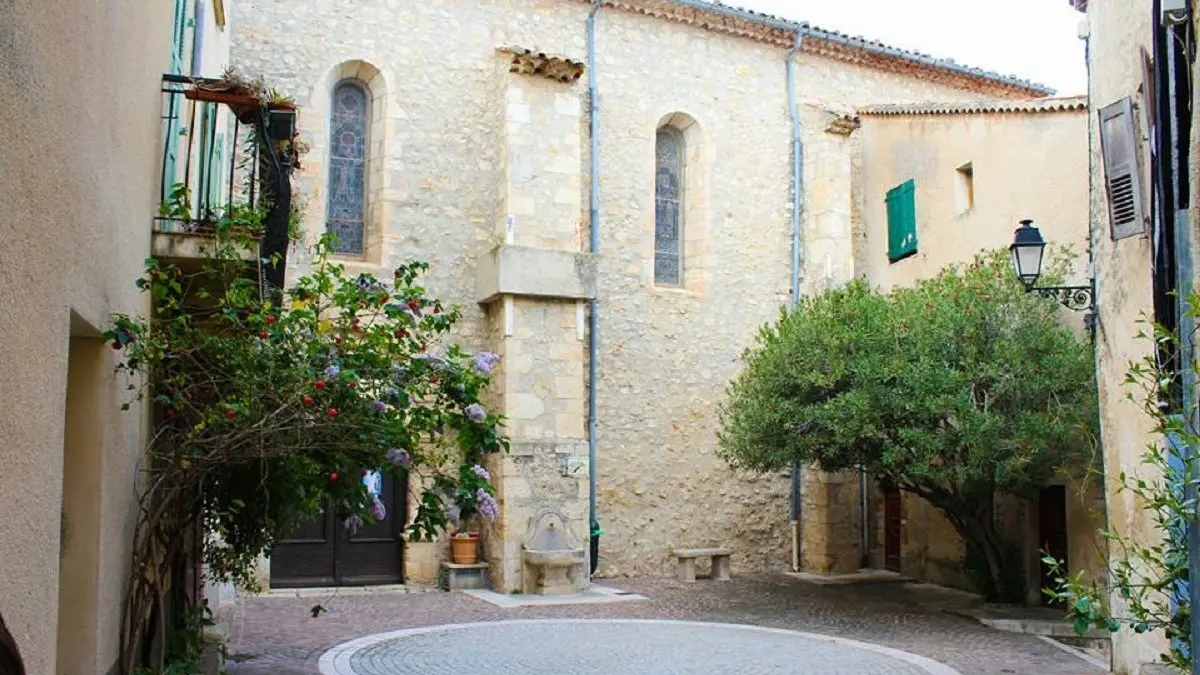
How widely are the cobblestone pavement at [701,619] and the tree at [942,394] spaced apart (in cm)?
167

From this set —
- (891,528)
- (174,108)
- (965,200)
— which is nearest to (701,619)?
(891,528)

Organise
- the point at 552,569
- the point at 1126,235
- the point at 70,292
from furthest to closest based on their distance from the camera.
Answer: the point at 552,569 < the point at 1126,235 < the point at 70,292

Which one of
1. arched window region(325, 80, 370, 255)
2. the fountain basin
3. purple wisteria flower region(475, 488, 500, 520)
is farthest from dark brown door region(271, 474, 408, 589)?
purple wisteria flower region(475, 488, 500, 520)

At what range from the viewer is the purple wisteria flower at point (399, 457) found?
21.2 ft

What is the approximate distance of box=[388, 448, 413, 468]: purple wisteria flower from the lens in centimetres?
646

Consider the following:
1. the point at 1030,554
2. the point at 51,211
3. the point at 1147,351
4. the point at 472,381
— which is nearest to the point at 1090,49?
the point at 1147,351

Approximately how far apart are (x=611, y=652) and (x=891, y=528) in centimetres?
914

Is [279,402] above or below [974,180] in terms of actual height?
below

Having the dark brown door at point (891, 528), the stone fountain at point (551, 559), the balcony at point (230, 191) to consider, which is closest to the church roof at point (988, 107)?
the dark brown door at point (891, 528)

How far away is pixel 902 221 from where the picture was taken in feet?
55.8

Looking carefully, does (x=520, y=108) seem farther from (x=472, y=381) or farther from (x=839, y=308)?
(x=472, y=381)

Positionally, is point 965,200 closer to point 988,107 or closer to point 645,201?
point 988,107

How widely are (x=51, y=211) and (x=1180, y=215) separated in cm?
445

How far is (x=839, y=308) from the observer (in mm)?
13352
